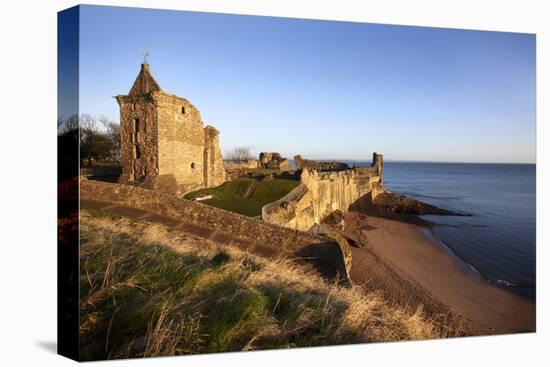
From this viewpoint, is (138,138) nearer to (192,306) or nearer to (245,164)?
(192,306)

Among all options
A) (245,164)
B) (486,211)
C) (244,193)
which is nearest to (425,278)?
(486,211)

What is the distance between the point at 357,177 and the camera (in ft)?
49.0

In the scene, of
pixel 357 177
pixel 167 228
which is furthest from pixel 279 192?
pixel 167 228

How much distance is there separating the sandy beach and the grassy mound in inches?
65.5

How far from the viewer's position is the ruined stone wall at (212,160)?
1160 cm

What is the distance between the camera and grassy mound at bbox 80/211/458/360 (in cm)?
416

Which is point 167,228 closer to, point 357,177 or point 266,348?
point 266,348

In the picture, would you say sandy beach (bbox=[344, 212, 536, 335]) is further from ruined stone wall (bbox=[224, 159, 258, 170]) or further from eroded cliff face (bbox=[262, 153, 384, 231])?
ruined stone wall (bbox=[224, 159, 258, 170])

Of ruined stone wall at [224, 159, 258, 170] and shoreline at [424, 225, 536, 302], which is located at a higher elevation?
ruined stone wall at [224, 159, 258, 170]

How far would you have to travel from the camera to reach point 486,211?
490 inches

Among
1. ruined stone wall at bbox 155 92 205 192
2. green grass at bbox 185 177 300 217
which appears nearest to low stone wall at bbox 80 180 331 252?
ruined stone wall at bbox 155 92 205 192

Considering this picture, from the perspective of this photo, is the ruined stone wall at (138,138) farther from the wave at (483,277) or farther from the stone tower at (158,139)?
the wave at (483,277)

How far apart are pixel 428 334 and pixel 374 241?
934 centimetres

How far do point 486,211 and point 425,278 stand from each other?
304 centimetres
